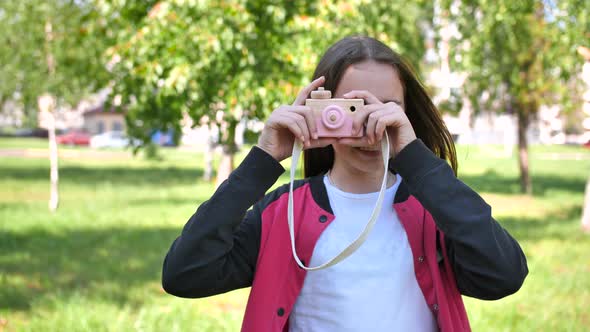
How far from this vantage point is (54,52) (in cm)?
1304

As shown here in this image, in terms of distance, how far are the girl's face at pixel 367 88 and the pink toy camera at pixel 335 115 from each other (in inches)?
5.2

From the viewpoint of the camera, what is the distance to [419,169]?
1681mm

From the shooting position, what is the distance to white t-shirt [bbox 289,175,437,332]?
66.9 inches

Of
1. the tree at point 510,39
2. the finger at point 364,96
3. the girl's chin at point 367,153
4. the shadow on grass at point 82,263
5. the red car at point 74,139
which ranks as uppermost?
the tree at point 510,39

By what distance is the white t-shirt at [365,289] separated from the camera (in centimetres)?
170

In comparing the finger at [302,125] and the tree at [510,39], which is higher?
the tree at [510,39]

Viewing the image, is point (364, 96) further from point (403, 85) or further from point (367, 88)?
point (403, 85)

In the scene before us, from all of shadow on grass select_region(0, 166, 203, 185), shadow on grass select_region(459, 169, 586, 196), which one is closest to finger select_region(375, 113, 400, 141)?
shadow on grass select_region(459, 169, 586, 196)

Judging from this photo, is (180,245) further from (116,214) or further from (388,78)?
(116,214)

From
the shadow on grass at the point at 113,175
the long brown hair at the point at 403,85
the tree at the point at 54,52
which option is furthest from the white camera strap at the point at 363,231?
the shadow on grass at the point at 113,175

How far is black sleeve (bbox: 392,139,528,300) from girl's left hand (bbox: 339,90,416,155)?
27 mm

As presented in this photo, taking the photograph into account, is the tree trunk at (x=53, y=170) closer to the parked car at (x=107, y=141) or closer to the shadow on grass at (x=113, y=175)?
the shadow on grass at (x=113, y=175)

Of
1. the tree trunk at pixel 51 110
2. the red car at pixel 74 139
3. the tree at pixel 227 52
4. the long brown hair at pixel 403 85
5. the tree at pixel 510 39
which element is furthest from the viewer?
the red car at pixel 74 139

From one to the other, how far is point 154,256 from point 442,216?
21.5 feet
